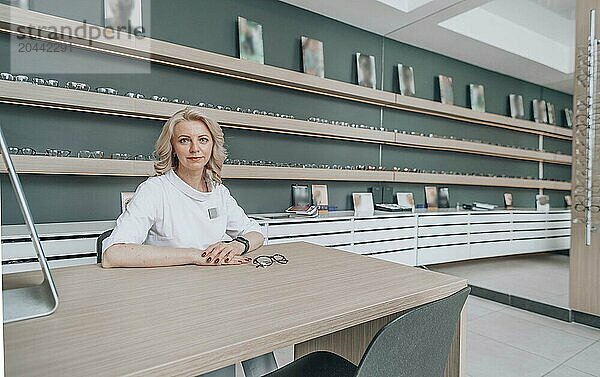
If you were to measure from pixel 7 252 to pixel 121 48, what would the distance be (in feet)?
5.10

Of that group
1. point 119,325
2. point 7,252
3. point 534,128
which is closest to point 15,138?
point 7,252

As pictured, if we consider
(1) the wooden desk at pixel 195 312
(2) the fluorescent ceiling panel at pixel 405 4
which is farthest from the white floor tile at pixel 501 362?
(2) the fluorescent ceiling panel at pixel 405 4

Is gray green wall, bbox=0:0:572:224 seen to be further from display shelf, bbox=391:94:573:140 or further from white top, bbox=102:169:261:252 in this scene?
white top, bbox=102:169:261:252

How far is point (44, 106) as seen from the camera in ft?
9.59

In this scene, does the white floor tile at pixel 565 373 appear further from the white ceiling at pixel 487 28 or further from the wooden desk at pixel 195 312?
the white ceiling at pixel 487 28

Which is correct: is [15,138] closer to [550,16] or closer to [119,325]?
[119,325]

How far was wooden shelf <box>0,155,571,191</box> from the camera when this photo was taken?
9.12 feet

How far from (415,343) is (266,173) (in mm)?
2991

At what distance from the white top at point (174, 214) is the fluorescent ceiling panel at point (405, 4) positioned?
3.07 metres

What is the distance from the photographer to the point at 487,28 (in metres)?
4.28

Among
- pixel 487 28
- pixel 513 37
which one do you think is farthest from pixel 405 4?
pixel 513 37

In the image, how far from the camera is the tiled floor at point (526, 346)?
8.16 feet

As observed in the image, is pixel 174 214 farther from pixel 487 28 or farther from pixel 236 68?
pixel 487 28

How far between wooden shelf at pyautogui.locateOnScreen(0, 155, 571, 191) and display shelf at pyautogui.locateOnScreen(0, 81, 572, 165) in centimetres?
26
